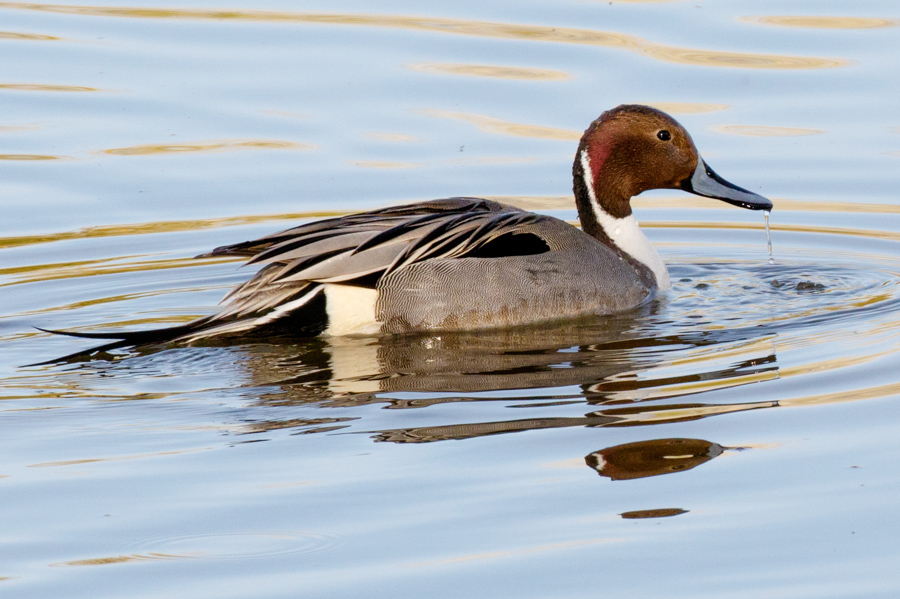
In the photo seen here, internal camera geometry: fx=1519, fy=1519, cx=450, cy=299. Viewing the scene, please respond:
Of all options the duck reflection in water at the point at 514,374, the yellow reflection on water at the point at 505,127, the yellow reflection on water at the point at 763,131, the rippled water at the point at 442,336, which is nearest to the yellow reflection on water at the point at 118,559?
the rippled water at the point at 442,336

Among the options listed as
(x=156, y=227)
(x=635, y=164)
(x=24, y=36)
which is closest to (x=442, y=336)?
(x=635, y=164)

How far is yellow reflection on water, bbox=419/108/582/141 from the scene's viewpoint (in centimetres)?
1059

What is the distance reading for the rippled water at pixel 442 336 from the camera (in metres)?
4.32

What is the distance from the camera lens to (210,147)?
1036 cm

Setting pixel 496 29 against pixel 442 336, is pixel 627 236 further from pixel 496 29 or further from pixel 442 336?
pixel 496 29

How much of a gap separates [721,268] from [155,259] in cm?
316

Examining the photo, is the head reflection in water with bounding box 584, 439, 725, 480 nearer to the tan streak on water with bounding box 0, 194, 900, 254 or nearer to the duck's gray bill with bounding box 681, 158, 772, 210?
the duck's gray bill with bounding box 681, 158, 772, 210

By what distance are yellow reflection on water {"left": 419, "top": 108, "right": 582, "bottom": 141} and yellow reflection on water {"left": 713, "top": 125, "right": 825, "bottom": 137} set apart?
3.49 ft

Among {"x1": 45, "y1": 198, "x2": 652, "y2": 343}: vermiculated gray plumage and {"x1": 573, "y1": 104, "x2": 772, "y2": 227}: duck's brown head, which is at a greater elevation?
{"x1": 573, "y1": 104, "x2": 772, "y2": 227}: duck's brown head

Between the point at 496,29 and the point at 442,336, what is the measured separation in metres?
6.09

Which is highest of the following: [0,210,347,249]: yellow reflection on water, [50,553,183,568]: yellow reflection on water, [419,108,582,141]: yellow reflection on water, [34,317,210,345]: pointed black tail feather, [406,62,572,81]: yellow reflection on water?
[406,62,572,81]: yellow reflection on water

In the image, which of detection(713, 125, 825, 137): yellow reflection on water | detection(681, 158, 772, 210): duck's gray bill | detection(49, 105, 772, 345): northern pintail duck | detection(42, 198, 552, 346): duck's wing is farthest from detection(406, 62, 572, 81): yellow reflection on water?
detection(42, 198, 552, 346): duck's wing

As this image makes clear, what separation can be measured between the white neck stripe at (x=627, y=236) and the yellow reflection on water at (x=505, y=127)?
8.06 ft

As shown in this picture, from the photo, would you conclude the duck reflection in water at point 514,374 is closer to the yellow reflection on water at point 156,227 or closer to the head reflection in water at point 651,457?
the head reflection in water at point 651,457
